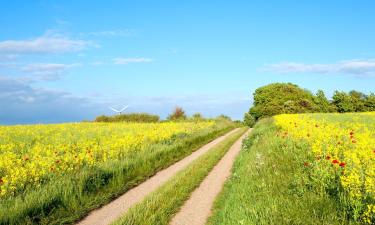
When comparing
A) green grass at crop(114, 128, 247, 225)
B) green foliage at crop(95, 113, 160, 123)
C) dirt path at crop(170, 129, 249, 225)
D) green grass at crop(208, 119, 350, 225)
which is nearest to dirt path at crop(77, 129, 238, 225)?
green grass at crop(114, 128, 247, 225)

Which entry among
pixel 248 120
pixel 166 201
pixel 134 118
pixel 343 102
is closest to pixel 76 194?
pixel 166 201

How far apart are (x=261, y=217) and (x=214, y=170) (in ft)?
31.3

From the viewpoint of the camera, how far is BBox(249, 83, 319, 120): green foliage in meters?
81.3

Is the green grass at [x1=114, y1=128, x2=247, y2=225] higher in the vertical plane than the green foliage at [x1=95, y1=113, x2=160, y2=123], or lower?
lower

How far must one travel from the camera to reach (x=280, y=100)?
8994cm

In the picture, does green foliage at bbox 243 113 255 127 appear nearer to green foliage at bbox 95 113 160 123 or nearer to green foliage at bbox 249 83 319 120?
green foliage at bbox 249 83 319 120

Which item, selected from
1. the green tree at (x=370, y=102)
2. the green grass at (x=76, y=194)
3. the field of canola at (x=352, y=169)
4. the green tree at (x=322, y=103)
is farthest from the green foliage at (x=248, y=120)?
the field of canola at (x=352, y=169)

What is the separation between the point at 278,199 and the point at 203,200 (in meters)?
3.52

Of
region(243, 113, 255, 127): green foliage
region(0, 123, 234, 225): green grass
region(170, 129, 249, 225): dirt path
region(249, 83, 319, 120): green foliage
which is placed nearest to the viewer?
region(0, 123, 234, 225): green grass

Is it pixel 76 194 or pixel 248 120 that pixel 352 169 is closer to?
pixel 76 194

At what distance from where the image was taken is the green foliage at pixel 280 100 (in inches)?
3201

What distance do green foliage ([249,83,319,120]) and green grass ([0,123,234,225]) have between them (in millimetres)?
67924

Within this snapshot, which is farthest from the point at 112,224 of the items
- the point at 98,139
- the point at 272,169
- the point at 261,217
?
the point at 98,139

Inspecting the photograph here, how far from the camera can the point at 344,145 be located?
12.1 m
